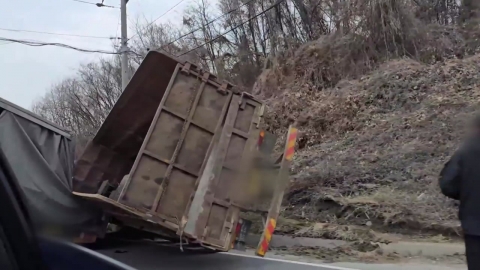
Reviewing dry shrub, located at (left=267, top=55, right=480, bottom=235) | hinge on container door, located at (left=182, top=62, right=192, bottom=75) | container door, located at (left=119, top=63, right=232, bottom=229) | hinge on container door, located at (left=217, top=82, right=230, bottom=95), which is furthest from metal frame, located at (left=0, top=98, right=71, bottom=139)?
dry shrub, located at (left=267, top=55, right=480, bottom=235)

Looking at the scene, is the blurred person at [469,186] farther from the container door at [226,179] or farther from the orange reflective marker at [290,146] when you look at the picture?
the orange reflective marker at [290,146]

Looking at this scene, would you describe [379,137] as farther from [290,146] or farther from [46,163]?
[46,163]

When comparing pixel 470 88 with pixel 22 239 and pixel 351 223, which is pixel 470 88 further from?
pixel 22 239

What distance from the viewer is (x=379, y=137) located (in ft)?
49.5

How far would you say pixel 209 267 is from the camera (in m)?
7.54

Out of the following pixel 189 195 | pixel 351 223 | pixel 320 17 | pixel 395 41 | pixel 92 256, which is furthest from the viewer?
pixel 320 17

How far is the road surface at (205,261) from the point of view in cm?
752

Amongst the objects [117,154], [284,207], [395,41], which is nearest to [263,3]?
[395,41]

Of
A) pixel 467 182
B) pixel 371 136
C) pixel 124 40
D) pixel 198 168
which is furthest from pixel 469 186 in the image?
pixel 124 40

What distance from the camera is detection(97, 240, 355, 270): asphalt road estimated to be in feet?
24.8

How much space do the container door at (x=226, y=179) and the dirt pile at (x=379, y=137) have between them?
9.84 feet

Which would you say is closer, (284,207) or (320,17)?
(284,207)

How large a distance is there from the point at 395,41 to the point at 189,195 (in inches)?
→ 605

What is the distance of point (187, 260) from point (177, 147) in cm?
189
